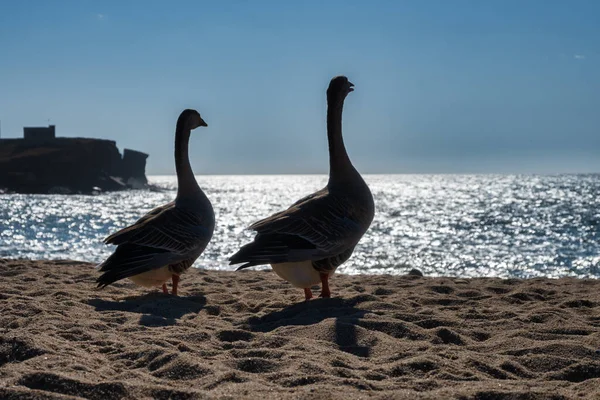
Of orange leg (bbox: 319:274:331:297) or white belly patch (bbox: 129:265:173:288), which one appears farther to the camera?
white belly patch (bbox: 129:265:173:288)

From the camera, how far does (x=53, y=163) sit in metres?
111

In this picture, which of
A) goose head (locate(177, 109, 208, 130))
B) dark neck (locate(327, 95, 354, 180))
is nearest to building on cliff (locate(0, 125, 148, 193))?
goose head (locate(177, 109, 208, 130))

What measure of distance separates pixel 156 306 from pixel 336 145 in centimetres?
284

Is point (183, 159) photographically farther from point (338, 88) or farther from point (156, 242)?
point (338, 88)

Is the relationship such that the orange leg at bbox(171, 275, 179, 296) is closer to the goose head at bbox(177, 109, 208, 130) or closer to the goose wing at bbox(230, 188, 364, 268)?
the goose wing at bbox(230, 188, 364, 268)

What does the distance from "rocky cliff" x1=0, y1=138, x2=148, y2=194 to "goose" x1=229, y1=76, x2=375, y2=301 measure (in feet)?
363

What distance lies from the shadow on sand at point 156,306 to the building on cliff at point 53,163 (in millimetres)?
109968

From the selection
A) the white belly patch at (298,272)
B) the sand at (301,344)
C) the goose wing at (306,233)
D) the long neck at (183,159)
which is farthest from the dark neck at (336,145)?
the long neck at (183,159)

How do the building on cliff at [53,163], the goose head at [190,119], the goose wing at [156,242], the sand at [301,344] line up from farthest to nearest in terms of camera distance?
the building on cliff at [53,163]
the goose head at [190,119]
the goose wing at [156,242]
the sand at [301,344]

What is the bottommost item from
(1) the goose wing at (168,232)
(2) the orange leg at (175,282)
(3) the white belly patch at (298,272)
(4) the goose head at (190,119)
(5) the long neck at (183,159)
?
(2) the orange leg at (175,282)

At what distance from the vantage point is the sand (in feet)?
12.3

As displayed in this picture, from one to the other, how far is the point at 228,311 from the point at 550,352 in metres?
3.44

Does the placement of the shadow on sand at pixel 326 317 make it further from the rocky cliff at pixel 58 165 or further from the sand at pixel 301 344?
the rocky cliff at pixel 58 165

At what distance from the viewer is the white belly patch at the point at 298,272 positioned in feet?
23.0
